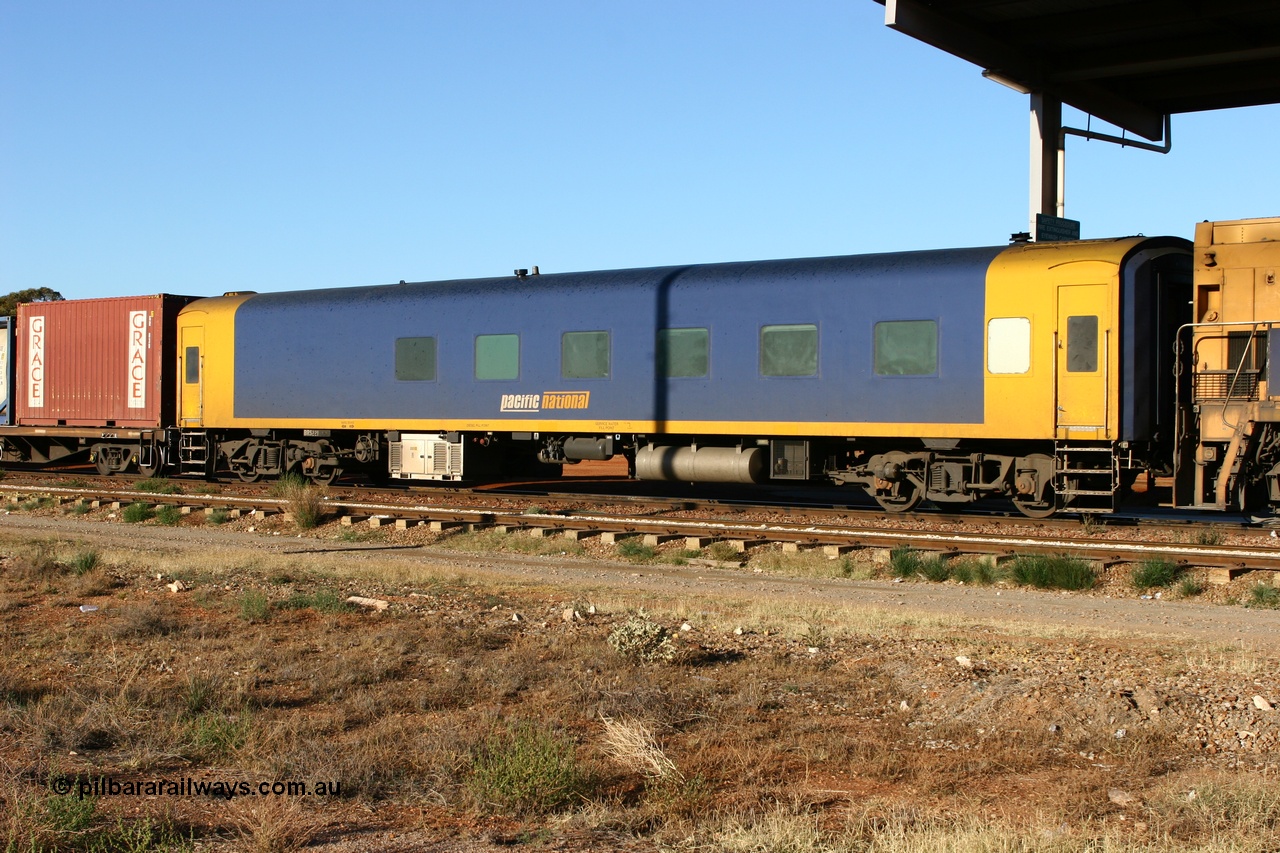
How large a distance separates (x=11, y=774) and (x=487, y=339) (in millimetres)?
14412

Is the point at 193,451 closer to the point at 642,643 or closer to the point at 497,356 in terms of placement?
the point at 497,356

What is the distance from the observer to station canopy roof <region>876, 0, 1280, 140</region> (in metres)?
18.7

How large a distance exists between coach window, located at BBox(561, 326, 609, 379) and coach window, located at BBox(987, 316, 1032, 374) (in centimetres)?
587

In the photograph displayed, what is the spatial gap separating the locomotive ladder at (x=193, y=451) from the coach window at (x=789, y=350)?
39.9 ft

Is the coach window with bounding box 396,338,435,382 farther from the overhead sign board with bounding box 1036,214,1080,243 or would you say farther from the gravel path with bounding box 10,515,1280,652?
the overhead sign board with bounding box 1036,214,1080,243

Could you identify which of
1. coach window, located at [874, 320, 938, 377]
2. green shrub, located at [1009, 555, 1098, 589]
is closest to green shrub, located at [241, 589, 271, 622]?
green shrub, located at [1009, 555, 1098, 589]

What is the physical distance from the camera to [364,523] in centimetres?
1744

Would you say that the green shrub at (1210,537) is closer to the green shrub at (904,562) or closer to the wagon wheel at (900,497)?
the green shrub at (904,562)

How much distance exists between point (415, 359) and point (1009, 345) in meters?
9.89

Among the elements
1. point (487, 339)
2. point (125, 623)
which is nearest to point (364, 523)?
point (487, 339)

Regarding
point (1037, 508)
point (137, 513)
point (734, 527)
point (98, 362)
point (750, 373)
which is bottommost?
point (137, 513)

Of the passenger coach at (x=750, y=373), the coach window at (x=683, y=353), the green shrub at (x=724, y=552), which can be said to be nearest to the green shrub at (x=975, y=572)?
the green shrub at (x=724, y=552)

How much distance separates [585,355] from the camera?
18.7 m

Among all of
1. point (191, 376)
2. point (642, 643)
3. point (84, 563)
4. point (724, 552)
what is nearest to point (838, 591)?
point (724, 552)
